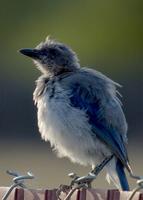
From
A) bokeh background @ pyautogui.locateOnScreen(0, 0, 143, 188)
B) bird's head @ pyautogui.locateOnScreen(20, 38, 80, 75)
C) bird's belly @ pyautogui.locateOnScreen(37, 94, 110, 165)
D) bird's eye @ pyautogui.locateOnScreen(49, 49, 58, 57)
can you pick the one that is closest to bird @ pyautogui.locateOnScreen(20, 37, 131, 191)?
bird's belly @ pyautogui.locateOnScreen(37, 94, 110, 165)

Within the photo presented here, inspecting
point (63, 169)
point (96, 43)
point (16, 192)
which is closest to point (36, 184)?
point (63, 169)

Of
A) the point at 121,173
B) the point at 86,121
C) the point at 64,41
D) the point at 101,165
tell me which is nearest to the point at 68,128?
the point at 86,121

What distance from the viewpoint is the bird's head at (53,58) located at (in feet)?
34.0

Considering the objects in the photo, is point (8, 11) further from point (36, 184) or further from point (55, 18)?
point (36, 184)

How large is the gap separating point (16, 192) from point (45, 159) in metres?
11.5

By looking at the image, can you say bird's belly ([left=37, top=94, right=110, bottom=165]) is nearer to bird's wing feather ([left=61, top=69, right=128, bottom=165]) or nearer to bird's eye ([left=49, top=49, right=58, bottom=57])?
bird's wing feather ([left=61, top=69, right=128, bottom=165])

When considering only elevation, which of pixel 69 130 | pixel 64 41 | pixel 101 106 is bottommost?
pixel 64 41

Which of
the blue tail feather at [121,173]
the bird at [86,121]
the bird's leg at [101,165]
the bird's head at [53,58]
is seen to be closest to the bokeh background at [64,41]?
the bird's head at [53,58]

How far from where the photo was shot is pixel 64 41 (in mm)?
26750

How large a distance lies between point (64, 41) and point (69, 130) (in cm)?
1737

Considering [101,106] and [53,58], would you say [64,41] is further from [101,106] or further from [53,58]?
[101,106]

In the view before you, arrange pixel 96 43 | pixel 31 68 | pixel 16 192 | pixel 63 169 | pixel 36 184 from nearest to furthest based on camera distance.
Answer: pixel 16 192, pixel 36 184, pixel 63 169, pixel 31 68, pixel 96 43

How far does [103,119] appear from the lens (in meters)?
9.53

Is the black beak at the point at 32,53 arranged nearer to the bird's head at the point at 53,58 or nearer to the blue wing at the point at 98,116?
the bird's head at the point at 53,58
